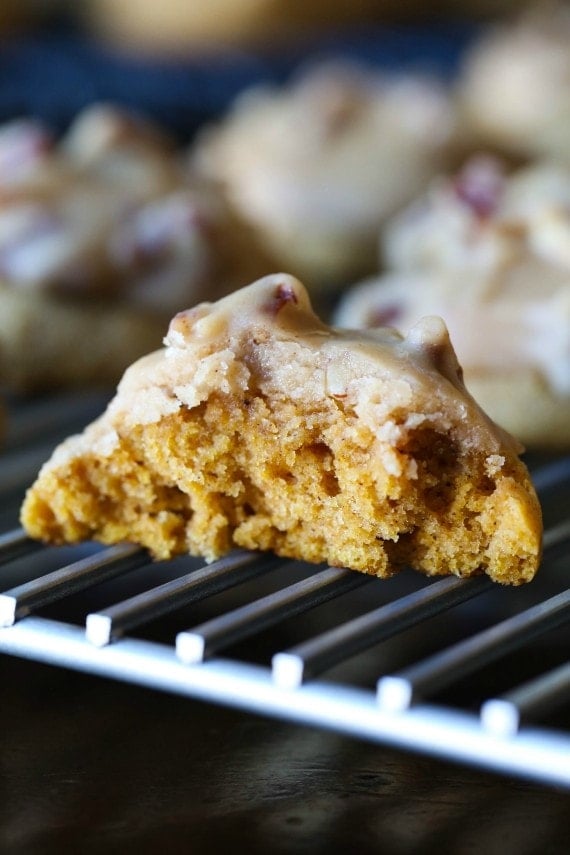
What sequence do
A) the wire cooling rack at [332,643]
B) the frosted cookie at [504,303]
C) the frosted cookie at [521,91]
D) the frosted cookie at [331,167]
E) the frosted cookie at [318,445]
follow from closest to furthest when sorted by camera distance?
the wire cooling rack at [332,643], the frosted cookie at [318,445], the frosted cookie at [504,303], the frosted cookie at [331,167], the frosted cookie at [521,91]

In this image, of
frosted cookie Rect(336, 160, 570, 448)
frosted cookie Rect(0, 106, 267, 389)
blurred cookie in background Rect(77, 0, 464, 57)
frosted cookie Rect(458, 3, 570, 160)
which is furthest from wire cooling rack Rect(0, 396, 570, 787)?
blurred cookie in background Rect(77, 0, 464, 57)

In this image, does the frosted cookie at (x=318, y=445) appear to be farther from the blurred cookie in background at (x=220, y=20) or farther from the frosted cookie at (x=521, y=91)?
the blurred cookie in background at (x=220, y=20)

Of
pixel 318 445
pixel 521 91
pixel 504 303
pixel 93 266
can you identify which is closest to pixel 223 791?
pixel 318 445

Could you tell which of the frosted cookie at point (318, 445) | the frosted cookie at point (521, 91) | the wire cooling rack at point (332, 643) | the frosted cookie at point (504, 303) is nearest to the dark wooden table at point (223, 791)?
the wire cooling rack at point (332, 643)

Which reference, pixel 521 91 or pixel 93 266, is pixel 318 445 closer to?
pixel 93 266

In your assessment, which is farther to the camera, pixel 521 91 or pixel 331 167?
pixel 521 91

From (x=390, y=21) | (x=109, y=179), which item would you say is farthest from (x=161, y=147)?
(x=390, y=21)
